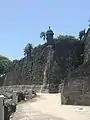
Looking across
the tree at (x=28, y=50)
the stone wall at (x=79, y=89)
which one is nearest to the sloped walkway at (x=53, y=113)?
the stone wall at (x=79, y=89)

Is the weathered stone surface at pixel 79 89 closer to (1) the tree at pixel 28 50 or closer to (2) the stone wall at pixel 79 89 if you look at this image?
(2) the stone wall at pixel 79 89

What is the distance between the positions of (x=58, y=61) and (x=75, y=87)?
28442 millimetres

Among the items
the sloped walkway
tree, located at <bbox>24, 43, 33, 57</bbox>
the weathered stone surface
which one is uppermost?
tree, located at <bbox>24, 43, 33, 57</bbox>

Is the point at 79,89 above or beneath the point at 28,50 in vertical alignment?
beneath

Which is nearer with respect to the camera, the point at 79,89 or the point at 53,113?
the point at 53,113

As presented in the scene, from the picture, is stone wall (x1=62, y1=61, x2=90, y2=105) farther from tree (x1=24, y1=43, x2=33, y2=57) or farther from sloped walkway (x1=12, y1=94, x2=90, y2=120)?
tree (x1=24, y1=43, x2=33, y2=57)

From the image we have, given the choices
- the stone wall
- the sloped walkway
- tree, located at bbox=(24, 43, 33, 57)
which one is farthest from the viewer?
tree, located at bbox=(24, 43, 33, 57)

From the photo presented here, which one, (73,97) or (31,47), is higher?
(31,47)

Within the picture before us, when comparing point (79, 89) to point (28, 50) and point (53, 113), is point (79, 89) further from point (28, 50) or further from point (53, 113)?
point (28, 50)

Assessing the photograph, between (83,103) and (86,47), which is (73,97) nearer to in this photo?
(83,103)

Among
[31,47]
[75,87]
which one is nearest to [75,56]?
[31,47]

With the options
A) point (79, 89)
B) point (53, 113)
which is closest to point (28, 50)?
point (79, 89)

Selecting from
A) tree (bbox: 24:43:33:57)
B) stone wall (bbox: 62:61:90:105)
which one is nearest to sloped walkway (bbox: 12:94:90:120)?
stone wall (bbox: 62:61:90:105)

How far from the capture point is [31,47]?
69312mm
